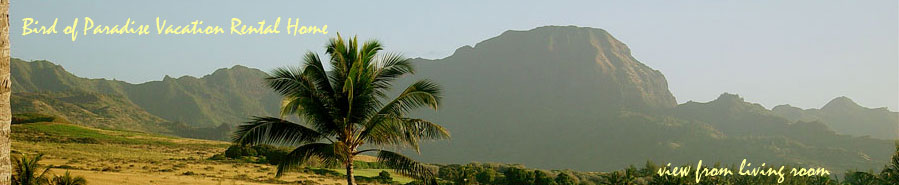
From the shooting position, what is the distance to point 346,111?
714 inches

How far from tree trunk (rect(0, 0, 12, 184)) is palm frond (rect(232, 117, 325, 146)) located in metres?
10.4

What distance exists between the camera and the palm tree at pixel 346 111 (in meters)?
17.9

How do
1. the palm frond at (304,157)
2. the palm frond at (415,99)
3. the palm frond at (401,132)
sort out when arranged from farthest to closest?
the palm frond at (304,157) → the palm frond at (415,99) → the palm frond at (401,132)

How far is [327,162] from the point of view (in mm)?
Result: 18375

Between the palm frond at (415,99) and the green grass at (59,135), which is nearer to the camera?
the palm frond at (415,99)

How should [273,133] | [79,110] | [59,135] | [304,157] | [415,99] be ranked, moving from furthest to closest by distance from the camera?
[79,110]
[59,135]
[304,157]
[415,99]
[273,133]

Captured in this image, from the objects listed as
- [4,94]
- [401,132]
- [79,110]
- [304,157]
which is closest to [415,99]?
[401,132]

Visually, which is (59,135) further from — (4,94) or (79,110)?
(79,110)

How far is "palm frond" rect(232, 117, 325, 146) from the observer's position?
17.8 metres

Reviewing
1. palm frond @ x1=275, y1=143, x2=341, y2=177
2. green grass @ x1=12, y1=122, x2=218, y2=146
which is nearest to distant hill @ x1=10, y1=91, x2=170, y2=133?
A: green grass @ x1=12, y1=122, x2=218, y2=146

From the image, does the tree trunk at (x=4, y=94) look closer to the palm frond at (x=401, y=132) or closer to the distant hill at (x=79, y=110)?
the palm frond at (x=401, y=132)

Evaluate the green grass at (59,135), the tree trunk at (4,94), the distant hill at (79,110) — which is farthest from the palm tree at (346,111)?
the distant hill at (79,110)

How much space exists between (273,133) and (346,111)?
7.71 feet

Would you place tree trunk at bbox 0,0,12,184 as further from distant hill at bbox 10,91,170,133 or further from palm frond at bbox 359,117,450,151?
distant hill at bbox 10,91,170,133
